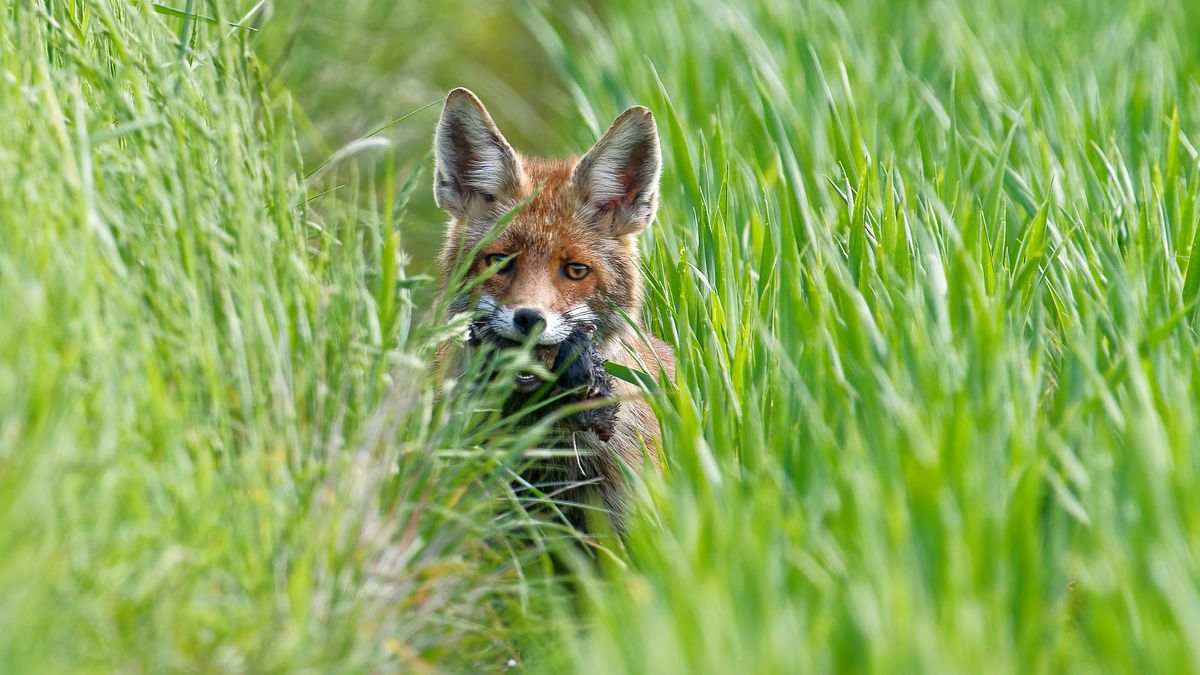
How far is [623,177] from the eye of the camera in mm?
4586

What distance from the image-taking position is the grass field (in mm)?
2318

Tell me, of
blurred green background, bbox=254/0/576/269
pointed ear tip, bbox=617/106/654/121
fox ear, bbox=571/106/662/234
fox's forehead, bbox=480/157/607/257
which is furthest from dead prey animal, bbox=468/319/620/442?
→ blurred green background, bbox=254/0/576/269

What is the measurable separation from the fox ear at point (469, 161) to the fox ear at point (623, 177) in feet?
0.80

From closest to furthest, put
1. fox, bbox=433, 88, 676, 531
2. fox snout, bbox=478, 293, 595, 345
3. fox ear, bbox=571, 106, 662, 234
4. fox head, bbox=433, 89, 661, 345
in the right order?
1. fox snout, bbox=478, 293, 595, 345
2. fox, bbox=433, 88, 676, 531
3. fox head, bbox=433, 89, 661, 345
4. fox ear, bbox=571, 106, 662, 234

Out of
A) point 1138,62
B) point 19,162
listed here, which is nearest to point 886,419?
point 19,162

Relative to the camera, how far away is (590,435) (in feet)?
13.1

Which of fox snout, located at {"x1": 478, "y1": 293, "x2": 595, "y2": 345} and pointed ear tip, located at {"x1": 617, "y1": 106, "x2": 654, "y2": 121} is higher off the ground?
pointed ear tip, located at {"x1": 617, "y1": 106, "x2": 654, "y2": 121}

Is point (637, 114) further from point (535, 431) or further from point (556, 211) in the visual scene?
point (535, 431)

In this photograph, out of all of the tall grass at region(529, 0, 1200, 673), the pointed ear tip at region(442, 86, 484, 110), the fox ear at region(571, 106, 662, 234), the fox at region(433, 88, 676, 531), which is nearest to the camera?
the tall grass at region(529, 0, 1200, 673)

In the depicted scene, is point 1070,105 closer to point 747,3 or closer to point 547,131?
point 747,3

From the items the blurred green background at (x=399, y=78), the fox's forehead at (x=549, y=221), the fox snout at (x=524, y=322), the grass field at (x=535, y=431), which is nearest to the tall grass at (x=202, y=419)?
the grass field at (x=535, y=431)

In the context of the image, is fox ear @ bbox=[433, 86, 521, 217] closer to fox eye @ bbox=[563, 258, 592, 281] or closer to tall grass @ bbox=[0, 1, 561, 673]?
fox eye @ bbox=[563, 258, 592, 281]

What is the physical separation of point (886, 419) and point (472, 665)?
3.47ft

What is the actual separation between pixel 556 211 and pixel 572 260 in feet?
0.74
